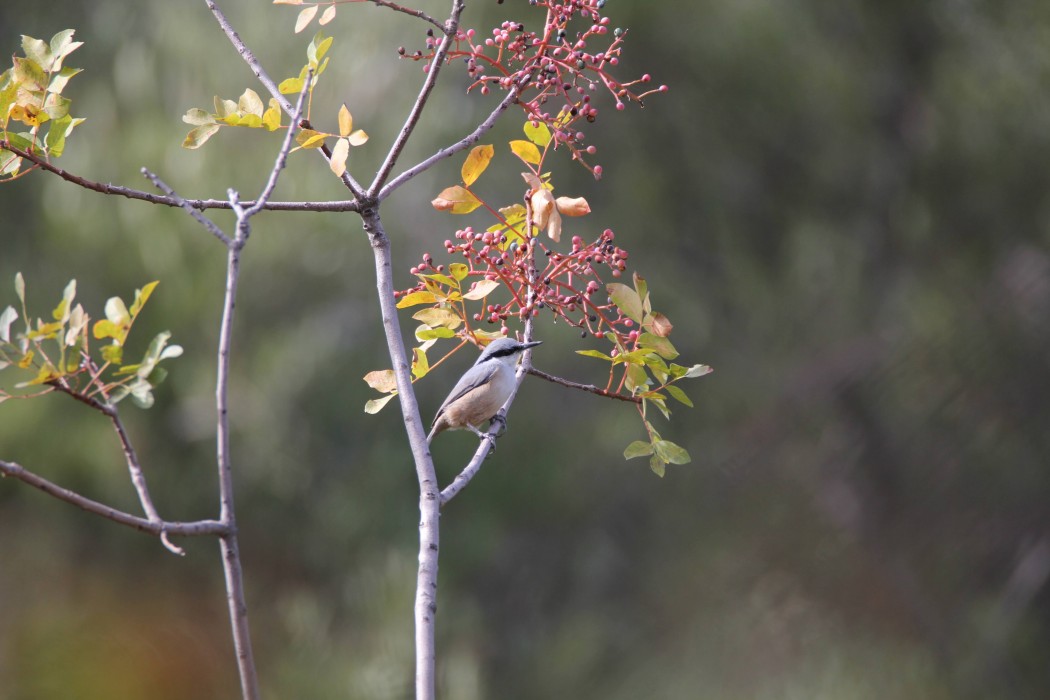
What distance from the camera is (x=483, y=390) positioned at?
239 cm

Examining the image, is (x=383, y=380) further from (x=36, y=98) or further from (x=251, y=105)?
(x=36, y=98)

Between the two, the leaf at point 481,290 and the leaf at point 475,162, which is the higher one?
the leaf at point 475,162

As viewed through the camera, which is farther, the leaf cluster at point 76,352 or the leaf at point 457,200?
the leaf at point 457,200

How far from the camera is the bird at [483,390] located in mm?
2363

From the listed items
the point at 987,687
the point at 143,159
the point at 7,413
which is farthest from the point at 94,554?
the point at 987,687

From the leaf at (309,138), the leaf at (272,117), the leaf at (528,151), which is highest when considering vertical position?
the leaf at (528,151)

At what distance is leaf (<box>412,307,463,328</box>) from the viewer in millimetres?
1270

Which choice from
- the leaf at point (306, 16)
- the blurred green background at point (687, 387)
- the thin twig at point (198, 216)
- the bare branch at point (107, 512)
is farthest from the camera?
the blurred green background at point (687, 387)

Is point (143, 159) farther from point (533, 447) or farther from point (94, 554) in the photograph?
point (533, 447)

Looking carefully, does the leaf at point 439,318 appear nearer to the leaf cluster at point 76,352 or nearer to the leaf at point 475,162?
the leaf at point 475,162

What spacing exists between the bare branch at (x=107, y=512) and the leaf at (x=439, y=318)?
0.44 metres

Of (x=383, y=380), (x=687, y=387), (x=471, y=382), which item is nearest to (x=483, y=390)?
(x=471, y=382)

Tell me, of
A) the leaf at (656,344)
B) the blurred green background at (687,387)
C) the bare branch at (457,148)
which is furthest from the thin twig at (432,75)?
the blurred green background at (687,387)

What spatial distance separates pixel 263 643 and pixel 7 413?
131cm
